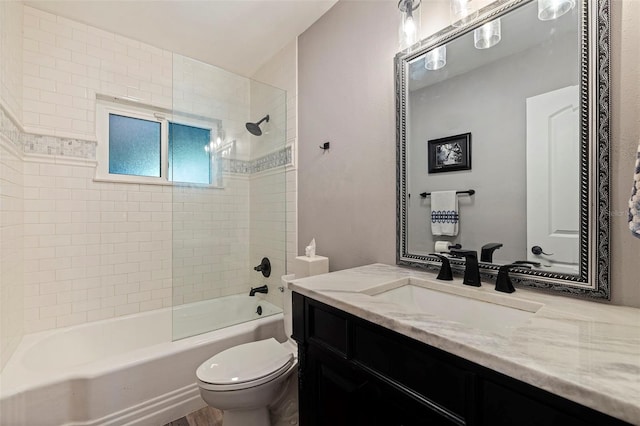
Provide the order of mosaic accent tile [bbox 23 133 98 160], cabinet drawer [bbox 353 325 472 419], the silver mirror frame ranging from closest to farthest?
cabinet drawer [bbox 353 325 472 419] < the silver mirror frame < mosaic accent tile [bbox 23 133 98 160]

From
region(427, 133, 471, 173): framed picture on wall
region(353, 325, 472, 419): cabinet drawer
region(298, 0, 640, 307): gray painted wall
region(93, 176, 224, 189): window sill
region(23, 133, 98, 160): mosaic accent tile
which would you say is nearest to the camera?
region(353, 325, 472, 419): cabinet drawer

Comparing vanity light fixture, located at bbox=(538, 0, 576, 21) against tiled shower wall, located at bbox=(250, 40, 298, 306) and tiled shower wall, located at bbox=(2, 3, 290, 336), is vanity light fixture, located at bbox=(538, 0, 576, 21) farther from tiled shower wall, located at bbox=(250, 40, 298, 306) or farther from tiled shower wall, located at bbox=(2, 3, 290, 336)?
tiled shower wall, located at bbox=(2, 3, 290, 336)

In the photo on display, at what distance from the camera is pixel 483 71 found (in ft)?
3.90

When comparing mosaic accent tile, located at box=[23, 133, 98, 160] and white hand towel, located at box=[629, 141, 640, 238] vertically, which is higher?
mosaic accent tile, located at box=[23, 133, 98, 160]

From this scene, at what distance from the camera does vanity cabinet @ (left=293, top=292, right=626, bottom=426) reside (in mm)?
554

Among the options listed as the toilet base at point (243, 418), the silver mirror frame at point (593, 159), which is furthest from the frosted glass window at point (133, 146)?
the silver mirror frame at point (593, 159)

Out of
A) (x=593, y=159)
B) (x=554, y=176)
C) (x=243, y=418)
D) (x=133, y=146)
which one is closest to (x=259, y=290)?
(x=243, y=418)

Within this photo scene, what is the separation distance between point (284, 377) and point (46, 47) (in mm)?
2664

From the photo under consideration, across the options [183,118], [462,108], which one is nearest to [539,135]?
[462,108]

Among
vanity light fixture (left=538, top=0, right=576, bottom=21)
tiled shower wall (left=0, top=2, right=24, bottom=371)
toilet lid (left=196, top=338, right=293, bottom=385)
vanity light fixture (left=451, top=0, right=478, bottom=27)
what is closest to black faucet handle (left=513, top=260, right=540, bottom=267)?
vanity light fixture (left=538, top=0, right=576, bottom=21)

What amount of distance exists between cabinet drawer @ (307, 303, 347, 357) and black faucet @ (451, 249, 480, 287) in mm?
544

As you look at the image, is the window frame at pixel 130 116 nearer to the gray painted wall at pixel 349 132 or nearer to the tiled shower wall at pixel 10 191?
the tiled shower wall at pixel 10 191

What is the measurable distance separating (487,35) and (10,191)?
2573 millimetres

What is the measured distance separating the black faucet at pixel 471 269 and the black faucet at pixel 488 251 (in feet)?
0.13
